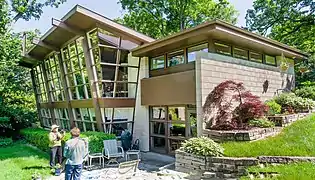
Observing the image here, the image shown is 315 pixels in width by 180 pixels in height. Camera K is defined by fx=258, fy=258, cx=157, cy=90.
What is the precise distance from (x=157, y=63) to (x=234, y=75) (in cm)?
394

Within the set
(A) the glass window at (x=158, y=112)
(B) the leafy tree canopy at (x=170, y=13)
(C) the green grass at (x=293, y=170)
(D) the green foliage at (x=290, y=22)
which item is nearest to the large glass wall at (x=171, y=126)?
(A) the glass window at (x=158, y=112)

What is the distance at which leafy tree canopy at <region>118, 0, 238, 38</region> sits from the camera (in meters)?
27.3

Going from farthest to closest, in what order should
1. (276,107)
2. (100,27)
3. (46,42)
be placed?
(46,42) → (100,27) → (276,107)

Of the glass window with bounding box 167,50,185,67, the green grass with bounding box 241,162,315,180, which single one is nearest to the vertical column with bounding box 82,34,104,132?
the glass window with bounding box 167,50,185,67

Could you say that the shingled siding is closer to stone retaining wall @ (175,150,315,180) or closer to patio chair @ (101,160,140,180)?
stone retaining wall @ (175,150,315,180)

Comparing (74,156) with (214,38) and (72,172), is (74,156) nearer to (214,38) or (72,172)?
(72,172)

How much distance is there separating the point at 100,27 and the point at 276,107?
8979mm

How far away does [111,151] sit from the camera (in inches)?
451

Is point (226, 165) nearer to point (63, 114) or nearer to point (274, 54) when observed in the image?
point (274, 54)

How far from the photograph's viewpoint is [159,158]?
39.5 ft

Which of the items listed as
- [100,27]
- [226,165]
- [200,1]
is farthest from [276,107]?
[200,1]

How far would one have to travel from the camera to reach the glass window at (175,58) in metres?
11.8

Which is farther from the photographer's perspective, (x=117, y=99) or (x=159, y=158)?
(x=117, y=99)

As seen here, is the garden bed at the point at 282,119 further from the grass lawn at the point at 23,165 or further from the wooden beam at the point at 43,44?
the wooden beam at the point at 43,44
